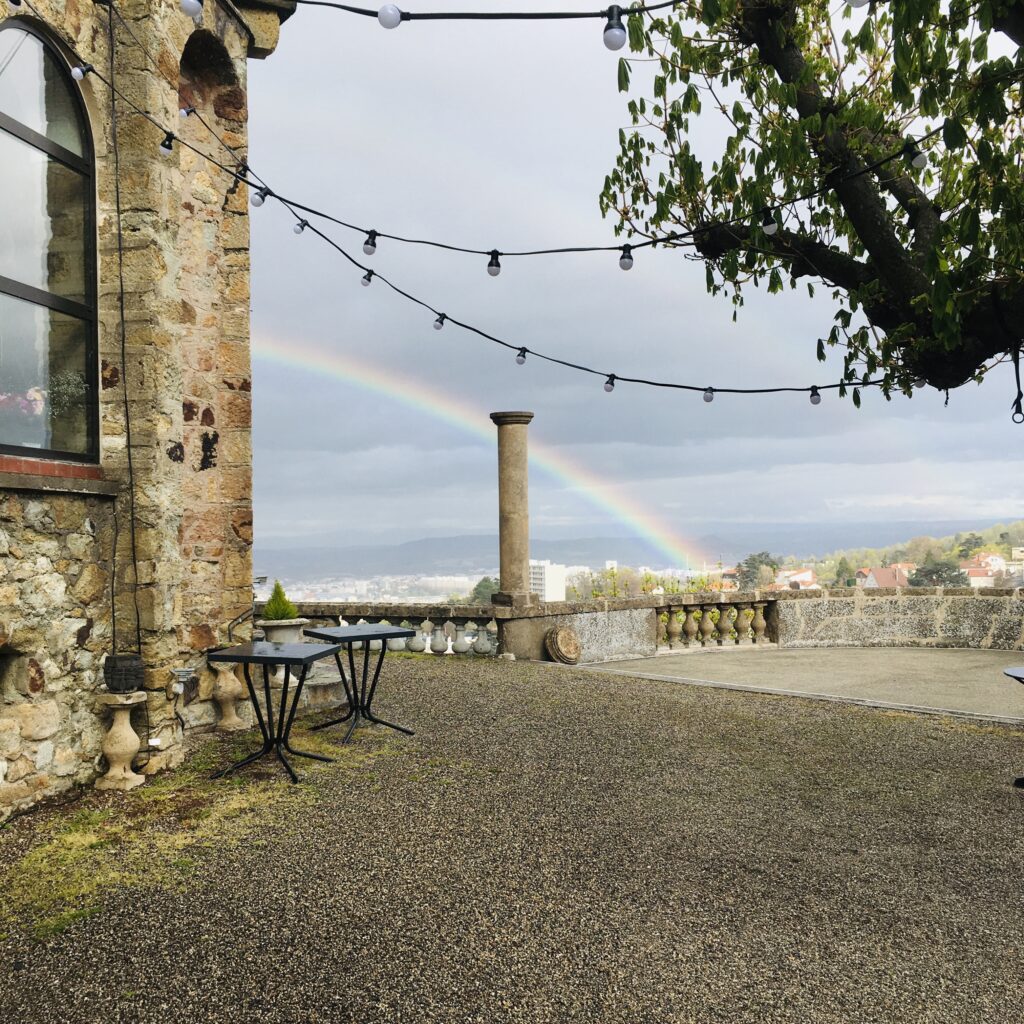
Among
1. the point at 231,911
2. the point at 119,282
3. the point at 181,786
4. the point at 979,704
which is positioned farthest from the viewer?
the point at 979,704

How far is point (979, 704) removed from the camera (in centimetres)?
718

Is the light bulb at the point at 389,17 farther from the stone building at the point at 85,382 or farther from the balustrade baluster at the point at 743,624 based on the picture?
the balustrade baluster at the point at 743,624

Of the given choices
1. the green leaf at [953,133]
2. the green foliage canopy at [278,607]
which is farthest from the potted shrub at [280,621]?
the green leaf at [953,133]

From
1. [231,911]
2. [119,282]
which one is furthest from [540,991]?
[119,282]

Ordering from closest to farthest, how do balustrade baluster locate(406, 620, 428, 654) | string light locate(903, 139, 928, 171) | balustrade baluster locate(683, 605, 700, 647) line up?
string light locate(903, 139, 928, 171) → balustrade baluster locate(406, 620, 428, 654) → balustrade baluster locate(683, 605, 700, 647)

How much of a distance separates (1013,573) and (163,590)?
12091mm

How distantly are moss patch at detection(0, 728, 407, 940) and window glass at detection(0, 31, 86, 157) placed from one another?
3.42 meters

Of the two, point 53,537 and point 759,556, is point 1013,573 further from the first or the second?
point 53,537

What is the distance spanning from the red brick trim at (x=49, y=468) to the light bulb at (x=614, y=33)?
3.18m

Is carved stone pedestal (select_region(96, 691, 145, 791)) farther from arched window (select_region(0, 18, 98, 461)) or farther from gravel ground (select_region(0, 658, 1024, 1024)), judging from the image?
arched window (select_region(0, 18, 98, 461))

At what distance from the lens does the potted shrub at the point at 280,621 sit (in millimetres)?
6180

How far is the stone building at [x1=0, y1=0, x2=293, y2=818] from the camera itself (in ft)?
12.6

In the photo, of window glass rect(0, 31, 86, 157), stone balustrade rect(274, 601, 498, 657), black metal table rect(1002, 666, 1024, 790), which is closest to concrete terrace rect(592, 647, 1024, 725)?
stone balustrade rect(274, 601, 498, 657)

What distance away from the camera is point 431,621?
9.21 metres
